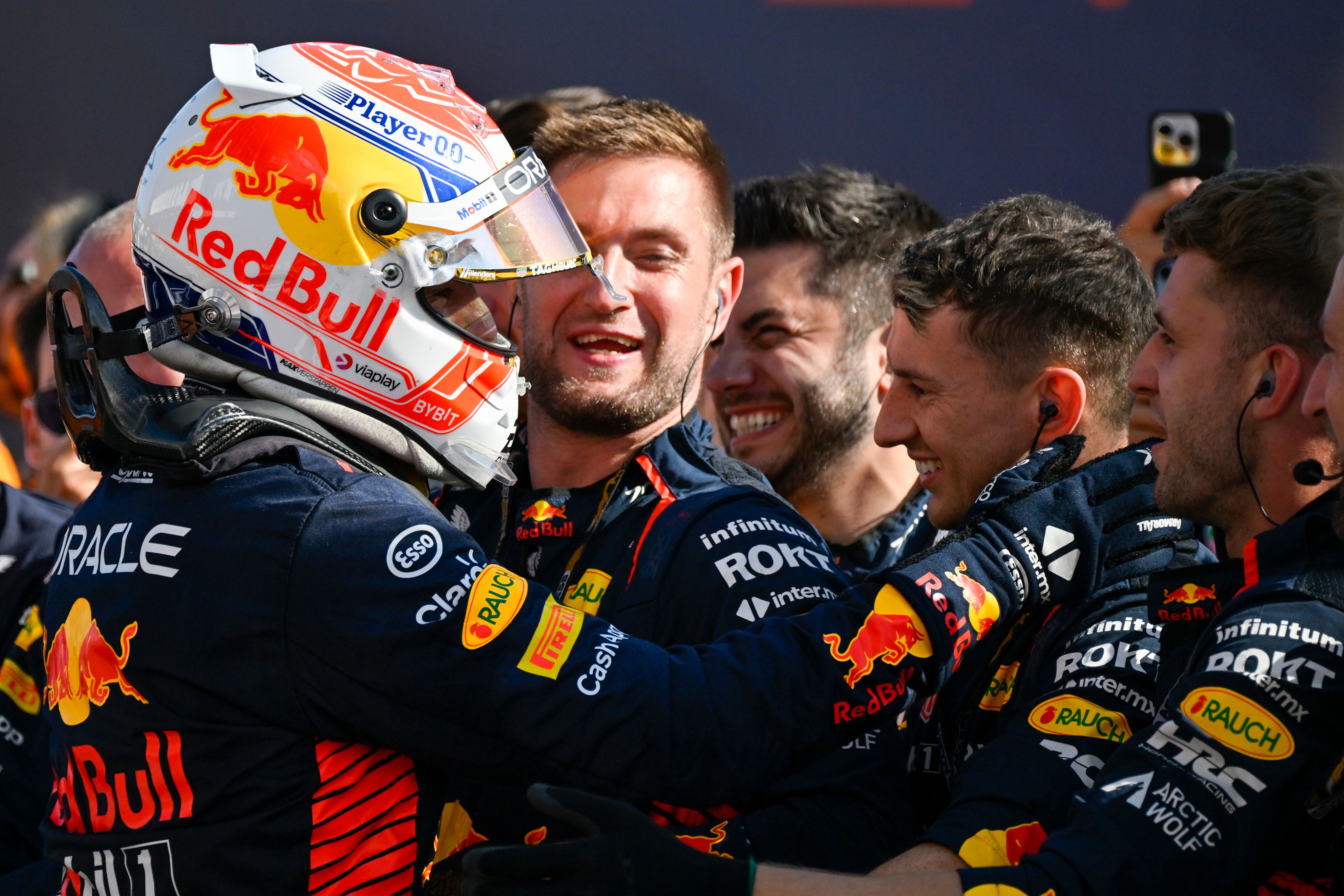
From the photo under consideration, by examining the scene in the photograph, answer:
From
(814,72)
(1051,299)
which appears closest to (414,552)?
(1051,299)

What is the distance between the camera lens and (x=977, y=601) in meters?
2.16

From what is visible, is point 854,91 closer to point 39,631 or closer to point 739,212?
point 739,212

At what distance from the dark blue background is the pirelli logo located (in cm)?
486

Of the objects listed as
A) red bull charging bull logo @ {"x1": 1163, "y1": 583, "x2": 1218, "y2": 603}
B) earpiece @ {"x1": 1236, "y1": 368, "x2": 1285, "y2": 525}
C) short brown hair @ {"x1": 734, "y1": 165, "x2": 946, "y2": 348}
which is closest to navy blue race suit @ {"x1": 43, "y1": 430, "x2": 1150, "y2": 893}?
red bull charging bull logo @ {"x1": 1163, "y1": 583, "x2": 1218, "y2": 603}

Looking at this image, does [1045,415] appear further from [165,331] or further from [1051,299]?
[165,331]

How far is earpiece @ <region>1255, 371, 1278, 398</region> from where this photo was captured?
7.20 ft

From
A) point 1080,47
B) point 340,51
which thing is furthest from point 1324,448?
point 1080,47

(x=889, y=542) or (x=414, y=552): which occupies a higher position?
(x=414, y=552)

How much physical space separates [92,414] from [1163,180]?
10.5 feet

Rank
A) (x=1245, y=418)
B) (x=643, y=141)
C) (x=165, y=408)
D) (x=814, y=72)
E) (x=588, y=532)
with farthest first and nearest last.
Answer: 1. (x=814, y=72)
2. (x=643, y=141)
3. (x=588, y=532)
4. (x=1245, y=418)
5. (x=165, y=408)

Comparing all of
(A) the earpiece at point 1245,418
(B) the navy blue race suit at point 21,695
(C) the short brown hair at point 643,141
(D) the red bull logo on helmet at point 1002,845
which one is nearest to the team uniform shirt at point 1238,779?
(D) the red bull logo on helmet at point 1002,845

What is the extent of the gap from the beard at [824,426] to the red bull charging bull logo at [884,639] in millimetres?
1894

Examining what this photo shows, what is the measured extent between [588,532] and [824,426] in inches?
54.4

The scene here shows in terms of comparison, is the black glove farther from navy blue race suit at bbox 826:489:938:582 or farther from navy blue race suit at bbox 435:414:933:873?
navy blue race suit at bbox 826:489:938:582
